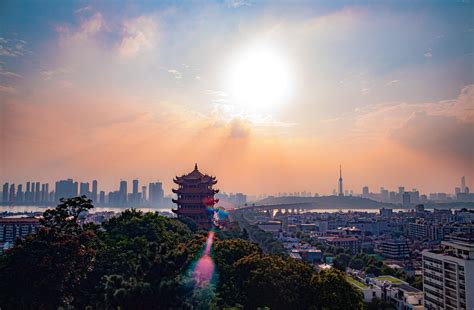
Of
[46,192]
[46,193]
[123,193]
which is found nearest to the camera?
[46,193]

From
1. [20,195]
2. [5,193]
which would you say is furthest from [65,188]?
[20,195]

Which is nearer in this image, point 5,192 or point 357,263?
point 357,263

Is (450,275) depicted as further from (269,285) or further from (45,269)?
(45,269)

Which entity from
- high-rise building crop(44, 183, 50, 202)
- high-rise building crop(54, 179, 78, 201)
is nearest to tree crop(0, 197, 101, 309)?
high-rise building crop(54, 179, 78, 201)

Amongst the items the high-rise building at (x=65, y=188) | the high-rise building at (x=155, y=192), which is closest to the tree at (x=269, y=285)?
the high-rise building at (x=65, y=188)

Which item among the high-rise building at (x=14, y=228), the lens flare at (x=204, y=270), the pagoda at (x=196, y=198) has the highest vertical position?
the pagoda at (x=196, y=198)

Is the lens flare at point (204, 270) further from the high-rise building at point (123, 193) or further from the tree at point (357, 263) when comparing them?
the high-rise building at point (123, 193)
